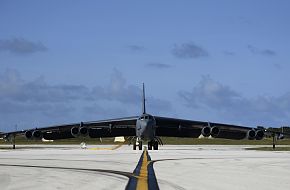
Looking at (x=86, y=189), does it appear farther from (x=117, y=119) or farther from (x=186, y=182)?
(x=117, y=119)

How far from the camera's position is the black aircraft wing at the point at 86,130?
180ft

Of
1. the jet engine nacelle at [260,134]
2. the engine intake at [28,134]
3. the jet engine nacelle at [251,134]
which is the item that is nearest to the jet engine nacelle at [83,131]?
the engine intake at [28,134]

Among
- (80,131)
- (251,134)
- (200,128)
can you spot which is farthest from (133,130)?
(251,134)

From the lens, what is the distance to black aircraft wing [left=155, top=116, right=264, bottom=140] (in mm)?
53500

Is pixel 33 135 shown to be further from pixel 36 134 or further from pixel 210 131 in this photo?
pixel 210 131

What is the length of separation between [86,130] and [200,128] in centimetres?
1258

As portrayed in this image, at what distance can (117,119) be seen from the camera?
56.7 meters

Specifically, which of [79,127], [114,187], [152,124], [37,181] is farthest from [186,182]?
[79,127]

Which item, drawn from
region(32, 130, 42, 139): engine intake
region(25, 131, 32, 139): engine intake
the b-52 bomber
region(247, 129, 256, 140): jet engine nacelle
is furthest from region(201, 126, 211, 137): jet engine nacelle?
region(25, 131, 32, 139): engine intake

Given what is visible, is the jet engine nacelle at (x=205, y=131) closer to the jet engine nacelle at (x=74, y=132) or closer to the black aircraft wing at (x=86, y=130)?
the black aircraft wing at (x=86, y=130)

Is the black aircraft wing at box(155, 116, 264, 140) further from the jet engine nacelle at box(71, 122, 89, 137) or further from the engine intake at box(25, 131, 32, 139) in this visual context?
the engine intake at box(25, 131, 32, 139)

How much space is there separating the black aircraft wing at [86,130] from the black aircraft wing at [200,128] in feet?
10.9

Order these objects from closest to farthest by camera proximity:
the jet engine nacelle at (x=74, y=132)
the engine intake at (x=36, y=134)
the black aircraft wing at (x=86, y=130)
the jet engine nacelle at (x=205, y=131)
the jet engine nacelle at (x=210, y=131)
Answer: the jet engine nacelle at (x=205, y=131)
the jet engine nacelle at (x=210, y=131)
the jet engine nacelle at (x=74, y=132)
the black aircraft wing at (x=86, y=130)
the engine intake at (x=36, y=134)

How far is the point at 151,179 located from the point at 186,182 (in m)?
1.22
